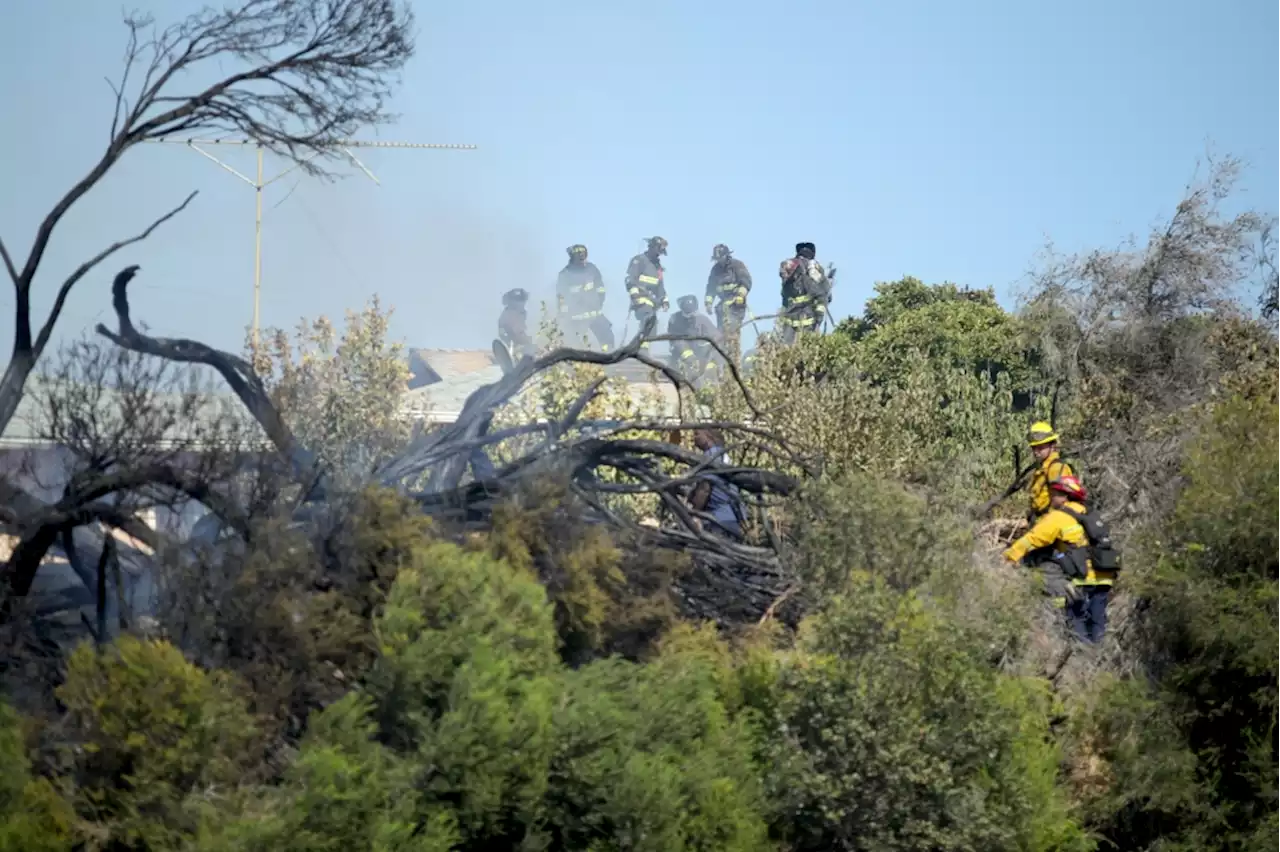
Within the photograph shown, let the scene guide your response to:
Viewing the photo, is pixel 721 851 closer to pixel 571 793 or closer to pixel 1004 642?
Answer: pixel 571 793

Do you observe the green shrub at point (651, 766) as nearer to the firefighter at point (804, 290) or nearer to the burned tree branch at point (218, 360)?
the burned tree branch at point (218, 360)

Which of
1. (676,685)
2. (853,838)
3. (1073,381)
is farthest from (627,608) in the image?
(1073,381)

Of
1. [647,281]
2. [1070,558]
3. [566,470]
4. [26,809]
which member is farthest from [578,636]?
[647,281]

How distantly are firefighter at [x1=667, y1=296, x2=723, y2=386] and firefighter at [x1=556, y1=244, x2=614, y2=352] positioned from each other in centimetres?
82

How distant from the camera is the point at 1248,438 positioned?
9.42 meters

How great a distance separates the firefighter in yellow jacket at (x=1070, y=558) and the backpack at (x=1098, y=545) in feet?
0.04

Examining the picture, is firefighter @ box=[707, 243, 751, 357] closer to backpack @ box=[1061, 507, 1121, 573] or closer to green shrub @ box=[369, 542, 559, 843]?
backpack @ box=[1061, 507, 1121, 573]

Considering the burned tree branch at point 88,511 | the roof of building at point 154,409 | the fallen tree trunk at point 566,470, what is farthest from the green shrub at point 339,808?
the roof of building at point 154,409

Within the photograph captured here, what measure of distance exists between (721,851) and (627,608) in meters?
A: 1.70

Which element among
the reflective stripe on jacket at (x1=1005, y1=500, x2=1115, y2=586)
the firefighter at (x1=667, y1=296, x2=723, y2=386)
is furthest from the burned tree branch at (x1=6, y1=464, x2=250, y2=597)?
the firefighter at (x1=667, y1=296, x2=723, y2=386)

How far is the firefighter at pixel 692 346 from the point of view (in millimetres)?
15516

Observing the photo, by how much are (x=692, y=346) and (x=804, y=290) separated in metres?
1.57

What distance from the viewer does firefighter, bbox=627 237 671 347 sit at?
1848cm

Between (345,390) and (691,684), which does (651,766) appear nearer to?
(691,684)
